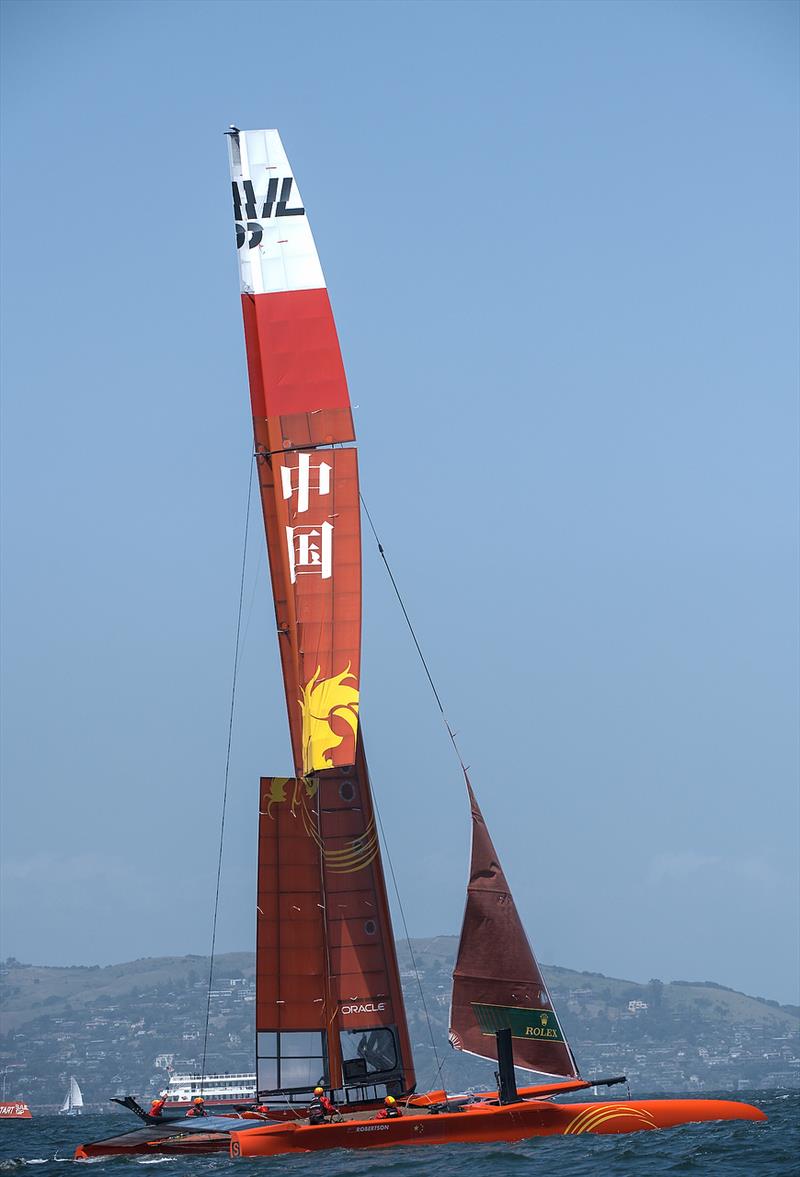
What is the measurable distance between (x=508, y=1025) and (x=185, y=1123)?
21.7 ft

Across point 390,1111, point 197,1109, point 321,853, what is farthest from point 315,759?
point 197,1109

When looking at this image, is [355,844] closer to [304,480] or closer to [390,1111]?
[390,1111]

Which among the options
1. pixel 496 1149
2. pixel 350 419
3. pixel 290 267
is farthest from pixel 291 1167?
pixel 290 267

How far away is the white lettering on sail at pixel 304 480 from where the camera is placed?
32.0 metres

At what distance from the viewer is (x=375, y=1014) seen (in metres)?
31.0

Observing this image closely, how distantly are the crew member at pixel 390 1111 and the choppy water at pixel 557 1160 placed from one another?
0.84 meters

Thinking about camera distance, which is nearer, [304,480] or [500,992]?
[500,992]

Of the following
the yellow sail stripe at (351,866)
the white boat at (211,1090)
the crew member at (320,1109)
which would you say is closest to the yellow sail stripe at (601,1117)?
the crew member at (320,1109)

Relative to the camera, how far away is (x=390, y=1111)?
92.1 ft

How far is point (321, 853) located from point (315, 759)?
74.8 inches

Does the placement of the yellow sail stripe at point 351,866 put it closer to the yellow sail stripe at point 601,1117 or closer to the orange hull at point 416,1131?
the orange hull at point 416,1131

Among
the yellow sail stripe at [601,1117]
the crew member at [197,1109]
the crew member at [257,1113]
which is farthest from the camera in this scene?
the crew member at [197,1109]

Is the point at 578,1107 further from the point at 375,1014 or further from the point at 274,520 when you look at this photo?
the point at 274,520

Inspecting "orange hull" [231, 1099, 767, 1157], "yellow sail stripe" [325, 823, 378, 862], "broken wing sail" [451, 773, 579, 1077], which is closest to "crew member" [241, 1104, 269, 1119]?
"orange hull" [231, 1099, 767, 1157]
